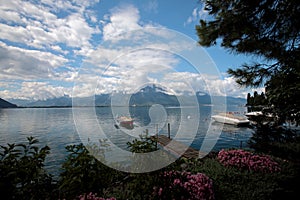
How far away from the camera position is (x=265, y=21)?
A: 14.8ft

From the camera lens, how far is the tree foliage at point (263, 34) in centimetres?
423

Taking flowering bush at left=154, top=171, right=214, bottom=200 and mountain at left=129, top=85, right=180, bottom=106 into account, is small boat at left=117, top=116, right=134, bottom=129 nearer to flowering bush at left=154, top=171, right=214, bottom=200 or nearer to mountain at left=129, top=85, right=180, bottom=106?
mountain at left=129, top=85, right=180, bottom=106

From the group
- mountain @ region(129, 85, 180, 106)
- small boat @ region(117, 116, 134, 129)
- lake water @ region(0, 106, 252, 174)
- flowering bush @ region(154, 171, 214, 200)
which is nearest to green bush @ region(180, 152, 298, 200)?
flowering bush @ region(154, 171, 214, 200)

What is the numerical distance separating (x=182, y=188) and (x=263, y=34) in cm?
421

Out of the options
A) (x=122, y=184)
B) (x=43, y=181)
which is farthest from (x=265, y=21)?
(x=43, y=181)

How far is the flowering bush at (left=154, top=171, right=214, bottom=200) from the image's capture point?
3.11 m

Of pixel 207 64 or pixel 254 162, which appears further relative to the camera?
pixel 254 162

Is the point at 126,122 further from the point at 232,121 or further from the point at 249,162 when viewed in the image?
the point at 249,162

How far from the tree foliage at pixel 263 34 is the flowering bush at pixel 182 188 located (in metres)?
2.87

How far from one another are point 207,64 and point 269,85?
1.79 metres

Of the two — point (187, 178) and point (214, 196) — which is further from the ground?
point (187, 178)

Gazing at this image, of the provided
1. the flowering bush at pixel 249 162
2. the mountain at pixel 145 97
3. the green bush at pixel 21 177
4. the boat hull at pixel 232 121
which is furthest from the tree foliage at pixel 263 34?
the boat hull at pixel 232 121

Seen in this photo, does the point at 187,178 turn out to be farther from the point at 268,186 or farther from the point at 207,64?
the point at 207,64

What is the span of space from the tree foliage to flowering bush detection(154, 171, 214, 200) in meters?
2.87
